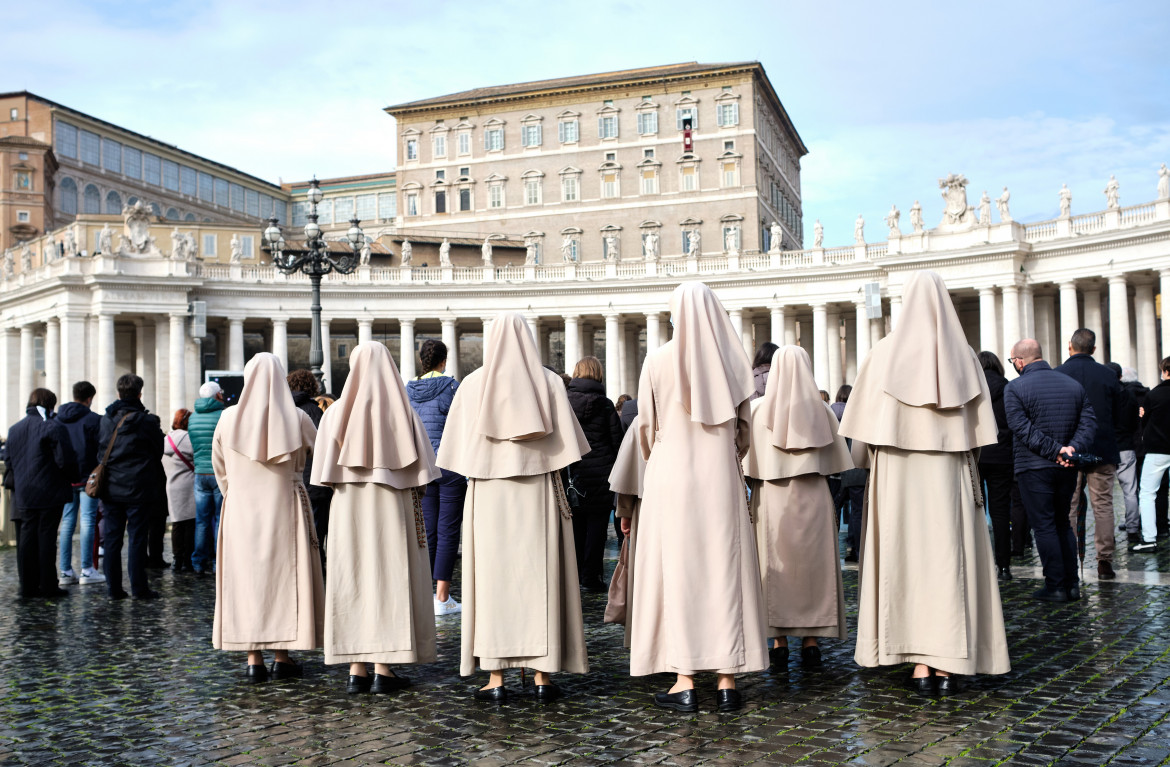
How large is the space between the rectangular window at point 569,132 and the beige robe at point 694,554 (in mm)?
62681

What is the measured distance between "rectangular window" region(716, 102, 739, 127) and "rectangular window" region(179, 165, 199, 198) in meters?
42.2

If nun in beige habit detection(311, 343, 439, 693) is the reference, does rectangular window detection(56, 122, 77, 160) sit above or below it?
above

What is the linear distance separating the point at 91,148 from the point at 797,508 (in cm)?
7714

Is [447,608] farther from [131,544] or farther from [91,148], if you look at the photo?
[91,148]

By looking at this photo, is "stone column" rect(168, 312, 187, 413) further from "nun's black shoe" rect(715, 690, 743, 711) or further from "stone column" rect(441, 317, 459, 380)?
"nun's black shoe" rect(715, 690, 743, 711)

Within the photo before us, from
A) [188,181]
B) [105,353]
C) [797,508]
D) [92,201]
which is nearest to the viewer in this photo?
[797,508]

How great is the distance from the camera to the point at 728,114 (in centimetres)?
6419

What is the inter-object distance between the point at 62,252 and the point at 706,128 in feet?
124

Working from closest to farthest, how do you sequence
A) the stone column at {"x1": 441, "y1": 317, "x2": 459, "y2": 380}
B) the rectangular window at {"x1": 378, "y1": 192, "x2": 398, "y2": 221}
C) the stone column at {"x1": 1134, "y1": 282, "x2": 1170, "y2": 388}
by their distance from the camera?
the stone column at {"x1": 1134, "y1": 282, "x2": 1170, "y2": 388} → the stone column at {"x1": 441, "y1": 317, "x2": 459, "y2": 380} → the rectangular window at {"x1": 378, "y1": 192, "x2": 398, "y2": 221}

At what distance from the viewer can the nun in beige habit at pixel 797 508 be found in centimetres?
717

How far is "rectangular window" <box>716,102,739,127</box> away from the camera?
63938 mm

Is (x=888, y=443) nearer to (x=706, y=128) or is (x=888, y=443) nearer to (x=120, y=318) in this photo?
(x=120, y=318)

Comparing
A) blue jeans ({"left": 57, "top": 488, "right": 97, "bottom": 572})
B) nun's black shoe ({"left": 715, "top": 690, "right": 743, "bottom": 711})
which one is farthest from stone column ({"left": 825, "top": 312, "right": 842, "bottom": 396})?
nun's black shoe ({"left": 715, "top": 690, "right": 743, "bottom": 711})

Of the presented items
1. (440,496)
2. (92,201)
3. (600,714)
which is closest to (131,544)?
(440,496)
